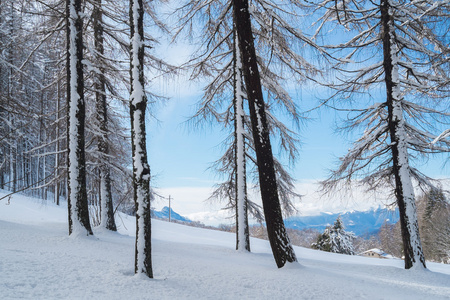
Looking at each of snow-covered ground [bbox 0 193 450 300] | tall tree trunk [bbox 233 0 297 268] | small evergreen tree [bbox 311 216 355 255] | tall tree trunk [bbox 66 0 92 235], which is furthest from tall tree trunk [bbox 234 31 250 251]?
small evergreen tree [bbox 311 216 355 255]

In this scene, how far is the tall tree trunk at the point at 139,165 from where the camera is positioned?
4.43 m

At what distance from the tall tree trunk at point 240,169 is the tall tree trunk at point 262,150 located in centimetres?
369

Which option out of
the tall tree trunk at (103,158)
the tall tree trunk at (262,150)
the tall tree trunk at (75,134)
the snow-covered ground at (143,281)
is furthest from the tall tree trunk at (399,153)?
the tall tree trunk at (103,158)

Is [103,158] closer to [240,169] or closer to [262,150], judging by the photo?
[240,169]

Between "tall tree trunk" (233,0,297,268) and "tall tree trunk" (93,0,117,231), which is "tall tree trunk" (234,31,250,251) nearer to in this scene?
"tall tree trunk" (233,0,297,268)

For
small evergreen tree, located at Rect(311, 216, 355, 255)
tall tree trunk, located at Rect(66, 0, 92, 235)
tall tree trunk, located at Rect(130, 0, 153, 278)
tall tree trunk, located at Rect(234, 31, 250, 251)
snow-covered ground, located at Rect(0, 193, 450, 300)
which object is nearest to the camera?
snow-covered ground, located at Rect(0, 193, 450, 300)

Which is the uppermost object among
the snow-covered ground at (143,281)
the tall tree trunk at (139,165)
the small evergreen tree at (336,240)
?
the tall tree trunk at (139,165)

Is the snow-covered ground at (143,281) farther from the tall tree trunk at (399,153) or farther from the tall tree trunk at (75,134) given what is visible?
the tall tree trunk at (399,153)

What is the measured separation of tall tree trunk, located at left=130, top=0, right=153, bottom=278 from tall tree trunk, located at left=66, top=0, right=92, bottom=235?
398cm

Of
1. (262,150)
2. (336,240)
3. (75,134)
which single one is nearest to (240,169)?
(262,150)

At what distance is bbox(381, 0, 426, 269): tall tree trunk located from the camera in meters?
7.76

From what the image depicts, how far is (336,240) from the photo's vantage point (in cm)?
3189

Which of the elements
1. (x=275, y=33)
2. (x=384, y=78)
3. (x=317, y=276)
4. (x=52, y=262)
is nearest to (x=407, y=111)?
(x=384, y=78)

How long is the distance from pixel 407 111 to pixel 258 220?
6579mm
